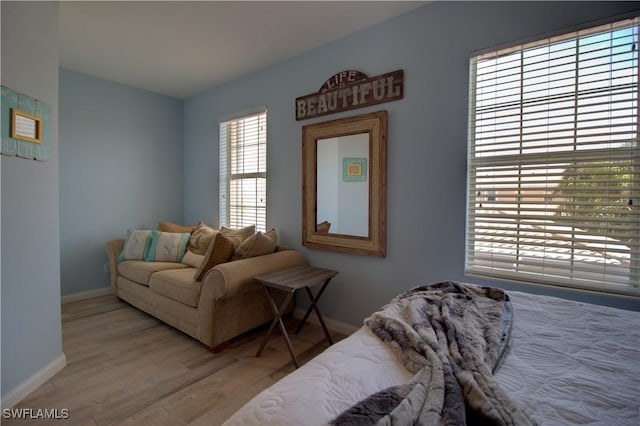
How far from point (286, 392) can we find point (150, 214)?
13.3 ft

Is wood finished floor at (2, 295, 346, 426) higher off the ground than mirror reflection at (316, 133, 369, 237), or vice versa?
mirror reflection at (316, 133, 369, 237)

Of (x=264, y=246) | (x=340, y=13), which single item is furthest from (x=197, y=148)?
(x=340, y=13)

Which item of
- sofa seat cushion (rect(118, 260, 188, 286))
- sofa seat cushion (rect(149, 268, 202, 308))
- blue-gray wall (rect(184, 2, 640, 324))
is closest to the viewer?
blue-gray wall (rect(184, 2, 640, 324))

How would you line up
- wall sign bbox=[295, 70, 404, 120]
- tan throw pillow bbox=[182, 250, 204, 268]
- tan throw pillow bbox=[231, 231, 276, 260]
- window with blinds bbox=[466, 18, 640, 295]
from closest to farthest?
1. window with blinds bbox=[466, 18, 640, 295]
2. wall sign bbox=[295, 70, 404, 120]
3. tan throw pillow bbox=[231, 231, 276, 260]
4. tan throw pillow bbox=[182, 250, 204, 268]

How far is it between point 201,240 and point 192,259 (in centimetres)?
26

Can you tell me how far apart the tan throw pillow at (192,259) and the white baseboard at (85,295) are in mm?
1317

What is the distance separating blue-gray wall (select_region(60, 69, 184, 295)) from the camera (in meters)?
3.41

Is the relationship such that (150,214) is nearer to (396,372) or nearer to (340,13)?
(340,13)

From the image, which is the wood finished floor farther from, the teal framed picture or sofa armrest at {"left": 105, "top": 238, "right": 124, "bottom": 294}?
the teal framed picture

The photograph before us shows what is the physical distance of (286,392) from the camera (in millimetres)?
788

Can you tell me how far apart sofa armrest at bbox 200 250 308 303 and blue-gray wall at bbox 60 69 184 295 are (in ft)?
7.41

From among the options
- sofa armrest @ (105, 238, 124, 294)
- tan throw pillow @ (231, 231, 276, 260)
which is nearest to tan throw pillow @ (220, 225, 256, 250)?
tan throw pillow @ (231, 231, 276, 260)

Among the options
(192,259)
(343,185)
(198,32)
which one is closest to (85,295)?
(192,259)

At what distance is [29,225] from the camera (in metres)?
1.82
